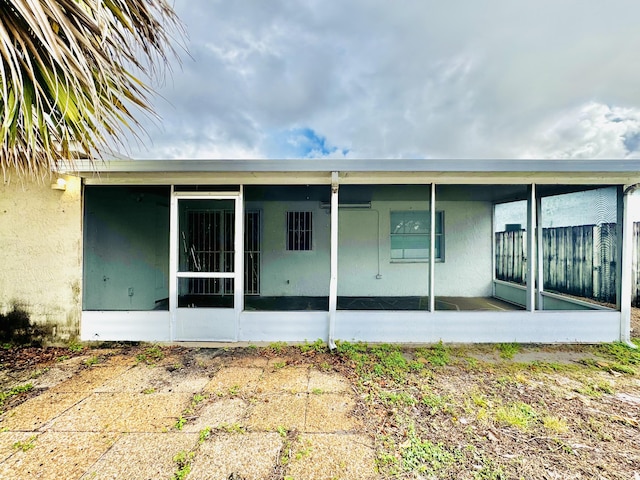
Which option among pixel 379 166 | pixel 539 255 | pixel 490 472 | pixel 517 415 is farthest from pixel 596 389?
pixel 379 166

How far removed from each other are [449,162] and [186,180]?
3623 mm

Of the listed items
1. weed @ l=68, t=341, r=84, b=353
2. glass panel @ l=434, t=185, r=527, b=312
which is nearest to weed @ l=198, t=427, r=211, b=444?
weed @ l=68, t=341, r=84, b=353

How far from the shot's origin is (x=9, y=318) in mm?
4242

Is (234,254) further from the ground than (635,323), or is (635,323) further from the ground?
(234,254)

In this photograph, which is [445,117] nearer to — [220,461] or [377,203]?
[377,203]

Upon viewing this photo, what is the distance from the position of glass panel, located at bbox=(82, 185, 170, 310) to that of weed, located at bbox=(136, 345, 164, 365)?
3.96ft

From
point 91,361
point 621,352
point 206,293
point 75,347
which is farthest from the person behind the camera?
point 206,293

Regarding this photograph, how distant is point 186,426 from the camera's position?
2.45 meters

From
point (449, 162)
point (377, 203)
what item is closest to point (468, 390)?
point (449, 162)

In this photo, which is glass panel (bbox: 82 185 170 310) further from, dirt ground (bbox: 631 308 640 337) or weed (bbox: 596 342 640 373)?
dirt ground (bbox: 631 308 640 337)

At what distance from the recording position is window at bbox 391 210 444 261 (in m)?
7.32

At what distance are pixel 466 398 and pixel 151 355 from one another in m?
3.81

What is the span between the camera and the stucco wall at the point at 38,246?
4207 millimetres

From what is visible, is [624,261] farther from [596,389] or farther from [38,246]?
[38,246]
